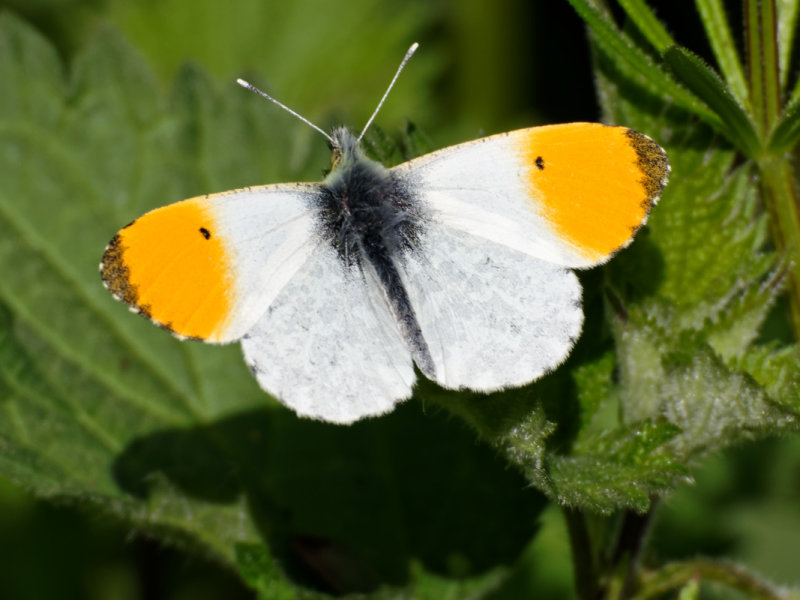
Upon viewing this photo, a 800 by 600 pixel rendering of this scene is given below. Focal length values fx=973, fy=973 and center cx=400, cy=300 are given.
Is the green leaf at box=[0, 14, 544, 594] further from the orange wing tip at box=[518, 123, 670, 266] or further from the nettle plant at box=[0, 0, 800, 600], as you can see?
the orange wing tip at box=[518, 123, 670, 266]

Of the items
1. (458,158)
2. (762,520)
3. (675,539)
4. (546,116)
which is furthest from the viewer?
(546,116)

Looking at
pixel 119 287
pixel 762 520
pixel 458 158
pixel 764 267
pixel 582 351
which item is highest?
pixel 764 267

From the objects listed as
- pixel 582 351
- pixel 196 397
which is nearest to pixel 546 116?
pixel 196 397

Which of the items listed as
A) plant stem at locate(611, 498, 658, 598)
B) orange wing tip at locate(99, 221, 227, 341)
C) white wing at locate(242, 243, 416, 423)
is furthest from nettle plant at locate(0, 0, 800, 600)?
orange wing tip at locate(99, 221, 227, 341)

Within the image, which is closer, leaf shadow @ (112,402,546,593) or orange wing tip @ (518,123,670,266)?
orange wing tip @ (518,123,670,266)

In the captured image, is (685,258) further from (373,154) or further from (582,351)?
(373,154)

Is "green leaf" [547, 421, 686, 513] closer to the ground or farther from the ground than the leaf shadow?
farther from the ground

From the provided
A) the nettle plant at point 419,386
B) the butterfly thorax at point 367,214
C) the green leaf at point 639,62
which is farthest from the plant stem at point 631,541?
the green leaf at point 639,62
